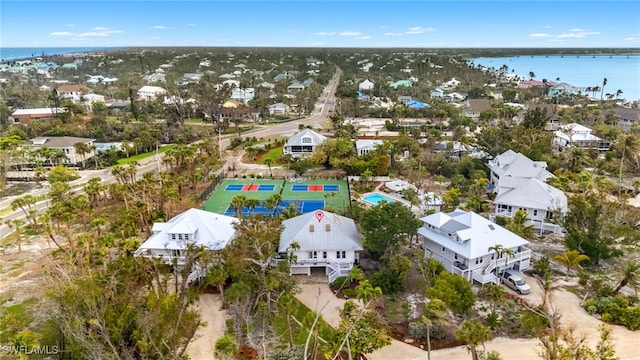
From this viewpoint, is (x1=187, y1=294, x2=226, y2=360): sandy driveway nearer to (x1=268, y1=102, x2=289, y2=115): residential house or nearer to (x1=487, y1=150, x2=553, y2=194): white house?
(x1=487, y1=150, x2=553, y2=194): white house

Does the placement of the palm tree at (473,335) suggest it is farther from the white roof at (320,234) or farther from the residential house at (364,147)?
the residential house at (364,147)

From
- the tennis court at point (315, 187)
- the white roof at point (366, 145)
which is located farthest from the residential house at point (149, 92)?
the tennis court at point (315, 187)

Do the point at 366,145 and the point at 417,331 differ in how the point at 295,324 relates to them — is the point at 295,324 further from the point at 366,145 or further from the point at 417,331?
the point at 366,145

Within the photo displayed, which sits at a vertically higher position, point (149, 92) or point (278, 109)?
point (149, 92)

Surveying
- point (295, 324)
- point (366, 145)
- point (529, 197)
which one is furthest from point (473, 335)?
point (366, 145)

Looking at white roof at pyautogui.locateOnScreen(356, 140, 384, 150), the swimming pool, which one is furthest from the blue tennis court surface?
white roof at pyautogui.locateOnScreen(356, 140, 384, 150)

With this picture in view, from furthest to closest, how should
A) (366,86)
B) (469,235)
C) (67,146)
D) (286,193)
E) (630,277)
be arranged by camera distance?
(366,86) → (67,146) → (286,193) → (469,235) → (630,277)

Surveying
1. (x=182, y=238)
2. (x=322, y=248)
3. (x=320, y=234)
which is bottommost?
(x=322, y=248)

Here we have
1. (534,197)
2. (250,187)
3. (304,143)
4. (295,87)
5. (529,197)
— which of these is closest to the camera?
(534,197)
